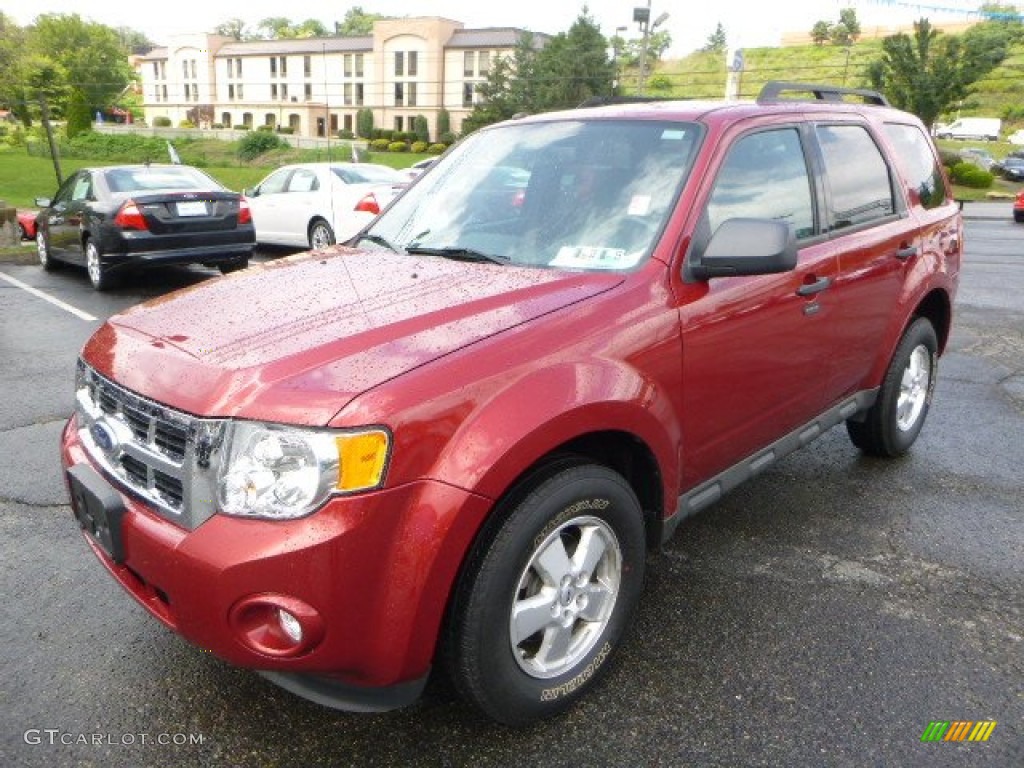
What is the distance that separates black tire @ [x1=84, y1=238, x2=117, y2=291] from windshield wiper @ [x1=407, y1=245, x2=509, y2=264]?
7818 mm

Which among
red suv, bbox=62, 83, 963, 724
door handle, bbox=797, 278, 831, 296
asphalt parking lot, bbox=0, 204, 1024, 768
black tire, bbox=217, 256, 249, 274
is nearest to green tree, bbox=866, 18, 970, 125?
black tire, bbox=217, 256, 249, 274

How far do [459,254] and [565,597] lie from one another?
1.33 m

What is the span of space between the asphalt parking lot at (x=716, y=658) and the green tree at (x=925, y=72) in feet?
131

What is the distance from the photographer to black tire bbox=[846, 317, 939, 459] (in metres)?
4.46

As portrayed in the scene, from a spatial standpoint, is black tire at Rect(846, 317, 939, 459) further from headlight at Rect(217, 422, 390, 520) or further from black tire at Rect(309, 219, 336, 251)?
black tire at Rect(309, 219, 336, 251)

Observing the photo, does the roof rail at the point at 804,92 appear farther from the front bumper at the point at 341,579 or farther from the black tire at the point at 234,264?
the black tire at the point at 234,264

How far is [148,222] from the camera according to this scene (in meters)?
9.69

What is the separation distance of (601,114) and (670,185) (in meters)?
0.67

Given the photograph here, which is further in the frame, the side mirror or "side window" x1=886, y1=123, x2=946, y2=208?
"side window" x1=886, y1=123, x2=946, y2=208

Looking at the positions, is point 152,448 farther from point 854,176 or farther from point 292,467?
point 854,176

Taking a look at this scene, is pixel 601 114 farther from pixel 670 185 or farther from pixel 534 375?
pixel 534 375

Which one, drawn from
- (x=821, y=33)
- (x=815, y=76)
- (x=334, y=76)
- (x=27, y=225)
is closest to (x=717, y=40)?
(x=821, y=33)

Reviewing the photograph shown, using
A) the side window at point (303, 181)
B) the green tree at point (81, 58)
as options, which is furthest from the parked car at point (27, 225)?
the green tree at point (81, 58)

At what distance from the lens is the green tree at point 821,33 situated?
11106cm
